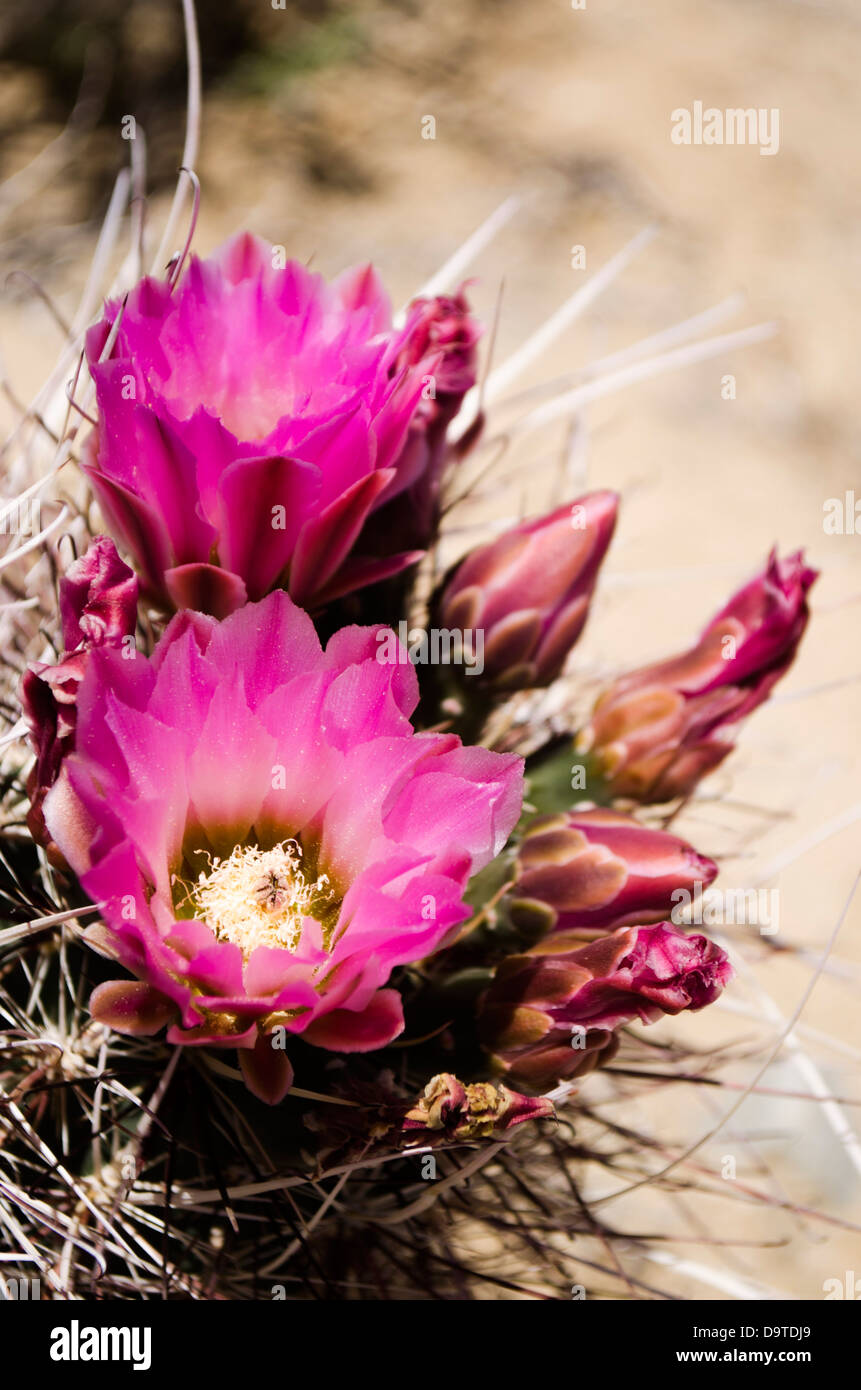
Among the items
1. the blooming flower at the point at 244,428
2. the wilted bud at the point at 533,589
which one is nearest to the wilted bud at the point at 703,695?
the wilted bud at the point at 533,589

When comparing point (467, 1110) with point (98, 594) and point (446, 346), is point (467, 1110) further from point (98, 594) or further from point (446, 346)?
point (446, 346)

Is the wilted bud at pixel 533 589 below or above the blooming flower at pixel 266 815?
above

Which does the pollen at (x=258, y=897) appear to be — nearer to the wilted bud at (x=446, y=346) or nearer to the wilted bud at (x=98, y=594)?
the wilted bud at (x=98, y=594)

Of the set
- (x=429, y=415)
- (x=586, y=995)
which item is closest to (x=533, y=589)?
(x=429, y=415)

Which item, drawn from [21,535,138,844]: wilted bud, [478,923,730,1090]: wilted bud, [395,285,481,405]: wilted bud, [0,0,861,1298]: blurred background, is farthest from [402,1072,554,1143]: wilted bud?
[0,0,861,1298]: blurred background

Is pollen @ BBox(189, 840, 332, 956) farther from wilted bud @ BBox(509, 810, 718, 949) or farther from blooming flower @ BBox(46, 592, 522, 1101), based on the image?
wilted bud @ BBox(509, 810, 718, 949)

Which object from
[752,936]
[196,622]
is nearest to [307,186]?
[752,936]
